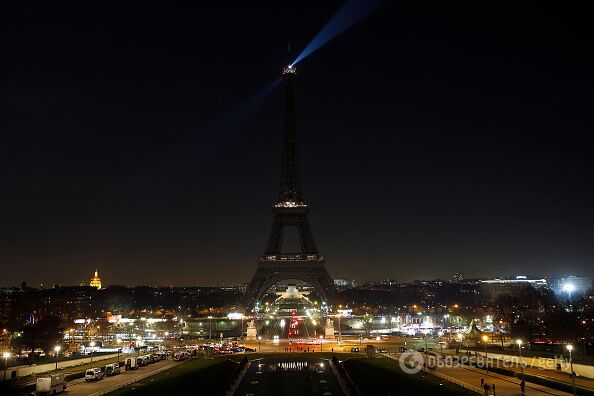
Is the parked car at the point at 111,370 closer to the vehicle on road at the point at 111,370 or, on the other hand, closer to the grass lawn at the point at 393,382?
the vehicle on road at the point at 111,370

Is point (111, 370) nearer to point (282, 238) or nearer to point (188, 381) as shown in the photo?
point (188, 381)

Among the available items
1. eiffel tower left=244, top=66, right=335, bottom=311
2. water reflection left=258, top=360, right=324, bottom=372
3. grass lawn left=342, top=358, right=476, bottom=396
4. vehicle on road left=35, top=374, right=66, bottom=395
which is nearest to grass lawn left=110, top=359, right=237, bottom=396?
water reflection left=258, top=360, right=324, bottom=372

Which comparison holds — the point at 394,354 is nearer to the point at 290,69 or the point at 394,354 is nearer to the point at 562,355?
the point at 562,355

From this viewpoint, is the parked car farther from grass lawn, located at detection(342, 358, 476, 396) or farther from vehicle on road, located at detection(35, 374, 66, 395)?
grass lawn, located at detection(342, 358, 476, 396)

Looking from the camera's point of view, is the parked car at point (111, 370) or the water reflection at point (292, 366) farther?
the water reflection at point (292, 366)

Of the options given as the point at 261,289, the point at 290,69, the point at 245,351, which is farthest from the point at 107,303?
the point at 245,351

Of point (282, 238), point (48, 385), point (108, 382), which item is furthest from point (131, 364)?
point (282, 238)

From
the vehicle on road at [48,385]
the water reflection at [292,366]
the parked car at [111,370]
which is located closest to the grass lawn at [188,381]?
the water reflection at [292,366]
